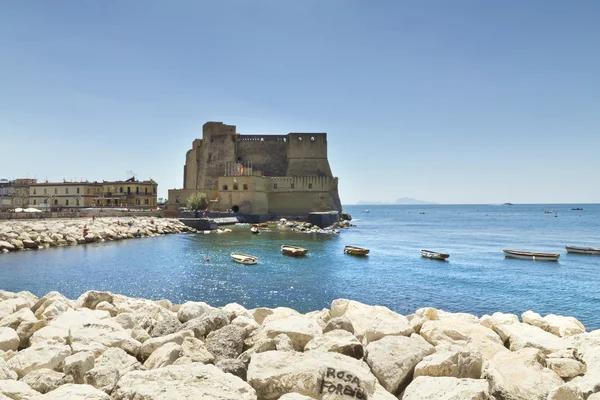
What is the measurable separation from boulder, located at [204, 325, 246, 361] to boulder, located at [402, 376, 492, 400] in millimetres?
2044

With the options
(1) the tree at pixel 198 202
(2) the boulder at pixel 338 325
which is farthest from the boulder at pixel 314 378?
(1) the tree at pixel 198 202

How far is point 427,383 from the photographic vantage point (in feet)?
12.7

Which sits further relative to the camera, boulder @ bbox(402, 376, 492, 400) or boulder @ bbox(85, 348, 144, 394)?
boulder @ bbox(85, 348, 144, 394)

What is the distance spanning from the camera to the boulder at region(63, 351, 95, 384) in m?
4.25

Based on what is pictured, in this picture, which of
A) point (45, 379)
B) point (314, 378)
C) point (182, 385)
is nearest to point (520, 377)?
point (314, 378)

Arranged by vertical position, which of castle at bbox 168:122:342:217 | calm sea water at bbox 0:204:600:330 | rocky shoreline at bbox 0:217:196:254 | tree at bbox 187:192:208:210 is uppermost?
castle at bbox 168:122:342:217

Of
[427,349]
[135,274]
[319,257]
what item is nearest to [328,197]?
[319,257]

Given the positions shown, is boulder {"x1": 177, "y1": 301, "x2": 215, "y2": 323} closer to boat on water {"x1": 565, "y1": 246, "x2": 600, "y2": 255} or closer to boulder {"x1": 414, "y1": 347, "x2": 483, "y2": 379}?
boulder {"x1": 414, "y1": 347, "x2": 483, "y2": 379}

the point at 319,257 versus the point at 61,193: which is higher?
the point at 61,193

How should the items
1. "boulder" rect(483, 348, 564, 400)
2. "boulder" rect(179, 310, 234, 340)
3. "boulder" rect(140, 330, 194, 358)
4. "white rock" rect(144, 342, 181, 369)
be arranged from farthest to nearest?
"boulder" rect(179, 310, 234, 340) < "boulder" rect(140, 330, 194, 358) < "white rock" rect(144, 342, 181, 369) < "boulder" rect(483, 348, 564, 400)

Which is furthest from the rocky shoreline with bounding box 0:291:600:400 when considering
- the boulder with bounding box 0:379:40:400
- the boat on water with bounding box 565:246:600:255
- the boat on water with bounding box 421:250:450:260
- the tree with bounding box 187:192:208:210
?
the tree with bounding box 187:192:208:210

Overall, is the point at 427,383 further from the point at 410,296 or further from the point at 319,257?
the point at 319,257

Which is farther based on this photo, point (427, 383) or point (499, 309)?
point (499, 309)

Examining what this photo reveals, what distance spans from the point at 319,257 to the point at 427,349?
19.0 m
